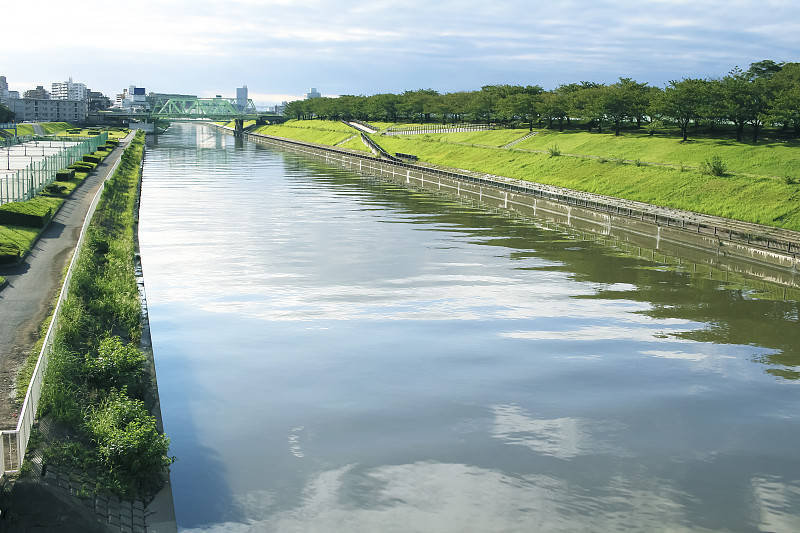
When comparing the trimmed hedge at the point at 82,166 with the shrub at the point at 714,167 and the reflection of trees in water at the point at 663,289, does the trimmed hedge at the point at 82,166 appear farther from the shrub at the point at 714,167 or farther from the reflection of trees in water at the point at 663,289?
the shrub at the point at 714,167

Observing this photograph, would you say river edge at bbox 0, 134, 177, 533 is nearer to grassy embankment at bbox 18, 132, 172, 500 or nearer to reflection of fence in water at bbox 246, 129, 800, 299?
grassy embankment at bbox 18, 132, 172, 500

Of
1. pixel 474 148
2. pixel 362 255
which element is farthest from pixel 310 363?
pixel 474 148

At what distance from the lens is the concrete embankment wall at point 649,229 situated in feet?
126

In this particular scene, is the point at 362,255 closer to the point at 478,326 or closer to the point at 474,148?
the point at 478,326

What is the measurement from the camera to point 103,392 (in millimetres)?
17109

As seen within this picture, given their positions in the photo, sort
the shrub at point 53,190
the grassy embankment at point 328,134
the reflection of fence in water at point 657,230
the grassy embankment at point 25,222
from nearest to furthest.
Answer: the grassy embankment at point 25,222 → the reflection of fence in water at point 657,230 → the shrub at point 53,190 → the grassy embankment at point 328,134

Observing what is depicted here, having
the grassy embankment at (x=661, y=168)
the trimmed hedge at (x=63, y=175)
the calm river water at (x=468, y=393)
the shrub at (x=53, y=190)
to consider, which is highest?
the grassy embankment at (x=661, y=168)

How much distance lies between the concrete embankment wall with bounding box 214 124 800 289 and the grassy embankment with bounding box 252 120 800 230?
2016mm

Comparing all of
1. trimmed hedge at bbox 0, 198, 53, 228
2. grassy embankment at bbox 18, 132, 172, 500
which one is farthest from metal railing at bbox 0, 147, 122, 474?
trimmed hedge at bbox 0, 198, 53, 228

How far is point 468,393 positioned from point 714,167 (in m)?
41.6

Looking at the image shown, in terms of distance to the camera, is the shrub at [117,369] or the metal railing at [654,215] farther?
the metal railing at [654,215]

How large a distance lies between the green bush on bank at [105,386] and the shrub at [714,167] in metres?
43.4

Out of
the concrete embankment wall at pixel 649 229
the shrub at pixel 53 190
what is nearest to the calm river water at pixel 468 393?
the concrete embankment wall at pixel 649 229

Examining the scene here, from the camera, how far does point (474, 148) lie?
318ft
